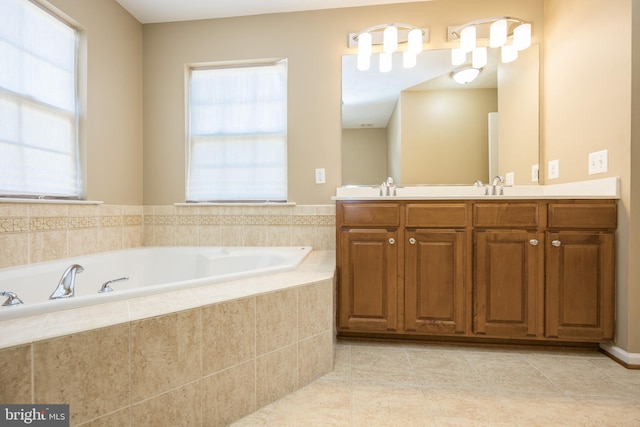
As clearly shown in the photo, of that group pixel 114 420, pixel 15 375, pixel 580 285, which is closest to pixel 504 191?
pixel 580 285

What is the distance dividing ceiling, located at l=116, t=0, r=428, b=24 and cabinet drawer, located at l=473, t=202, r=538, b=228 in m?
1.67

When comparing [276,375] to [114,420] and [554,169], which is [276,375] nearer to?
[114,420]

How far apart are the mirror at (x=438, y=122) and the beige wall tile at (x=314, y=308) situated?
1.16m

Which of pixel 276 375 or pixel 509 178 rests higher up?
pixel 509 178

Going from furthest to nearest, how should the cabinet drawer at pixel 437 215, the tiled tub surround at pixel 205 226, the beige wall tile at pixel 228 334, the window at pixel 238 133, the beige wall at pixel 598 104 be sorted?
1. the window at pixel 238 133
2. the tiled tub surround at pixel 205 226
3. the cabinet drawer at pixel 437 215
4. the beige wall at pixel 598 104
5. the beige wall tile at pixel 228 334

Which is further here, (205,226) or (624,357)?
(205,226)

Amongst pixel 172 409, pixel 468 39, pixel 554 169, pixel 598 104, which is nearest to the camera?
pixel 172 409

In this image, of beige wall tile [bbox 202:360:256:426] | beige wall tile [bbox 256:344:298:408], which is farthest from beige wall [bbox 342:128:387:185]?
beige wall tile [bbox 202:360:256:426]

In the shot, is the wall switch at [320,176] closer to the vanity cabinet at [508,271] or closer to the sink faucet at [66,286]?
the vanity cabinet at [508,271]

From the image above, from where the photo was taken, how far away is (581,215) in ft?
5.73

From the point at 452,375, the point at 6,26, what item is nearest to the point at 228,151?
the point at 6,26

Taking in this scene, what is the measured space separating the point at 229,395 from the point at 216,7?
2624 mm

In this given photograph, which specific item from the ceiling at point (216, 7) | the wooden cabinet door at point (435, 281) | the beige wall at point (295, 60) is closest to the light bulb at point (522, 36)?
the beige wall at point (295, 60)

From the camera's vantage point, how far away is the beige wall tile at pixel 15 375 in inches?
29.5
